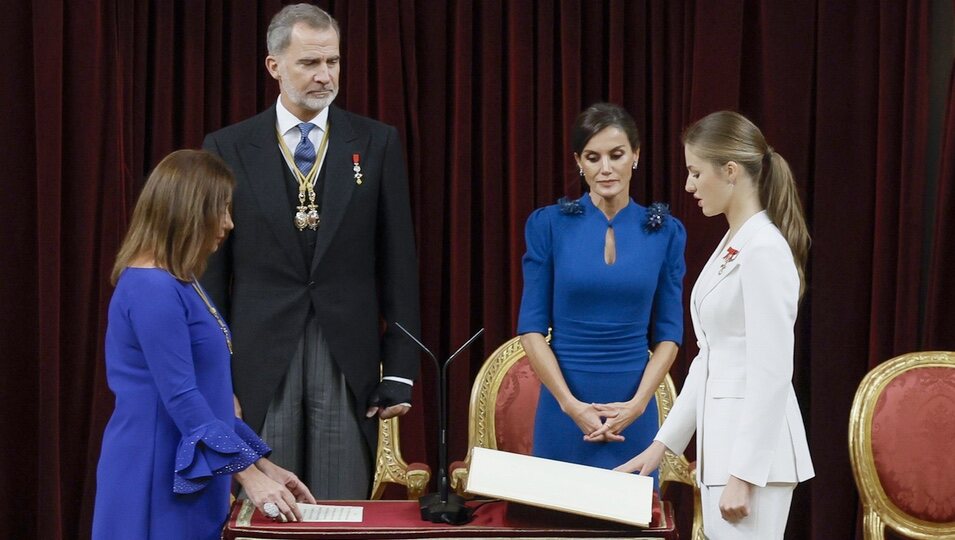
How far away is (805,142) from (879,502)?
1.35m

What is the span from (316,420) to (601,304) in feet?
2.42

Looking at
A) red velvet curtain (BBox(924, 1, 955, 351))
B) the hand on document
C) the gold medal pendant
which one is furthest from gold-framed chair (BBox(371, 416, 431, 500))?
red velvet curtain (BBox(924, 1, 955, 351))

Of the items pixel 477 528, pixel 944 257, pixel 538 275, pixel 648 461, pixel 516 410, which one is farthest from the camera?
pixel 944 257

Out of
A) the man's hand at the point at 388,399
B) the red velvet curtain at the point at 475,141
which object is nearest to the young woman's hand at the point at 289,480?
the man's hand at the point at 388,399

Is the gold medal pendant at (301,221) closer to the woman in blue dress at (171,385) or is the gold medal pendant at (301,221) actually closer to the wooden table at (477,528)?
the woman in blue dress at (171,385)

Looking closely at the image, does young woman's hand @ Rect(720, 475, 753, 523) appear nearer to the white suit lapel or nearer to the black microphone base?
the white suit lapel

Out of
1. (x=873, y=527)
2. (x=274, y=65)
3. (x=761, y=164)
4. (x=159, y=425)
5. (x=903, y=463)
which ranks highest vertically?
(x=274, y=65)

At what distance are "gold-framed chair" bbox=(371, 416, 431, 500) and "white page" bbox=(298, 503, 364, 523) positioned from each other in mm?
1082

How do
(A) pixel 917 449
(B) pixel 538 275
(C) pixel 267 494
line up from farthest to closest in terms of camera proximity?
1. (A) pixel 917 449
2. (B) pixel 538 275
3. (C) pixel 267 494

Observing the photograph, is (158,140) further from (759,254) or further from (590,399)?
(759,254)

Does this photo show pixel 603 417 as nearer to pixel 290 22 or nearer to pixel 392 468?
pixel 392 468

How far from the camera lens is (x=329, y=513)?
2.18 metres

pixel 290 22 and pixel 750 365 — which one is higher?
pixel 290 22

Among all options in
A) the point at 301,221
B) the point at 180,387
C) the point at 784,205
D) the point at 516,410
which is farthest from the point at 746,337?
the point at 516,410
